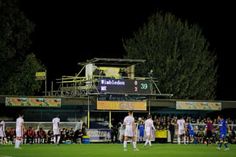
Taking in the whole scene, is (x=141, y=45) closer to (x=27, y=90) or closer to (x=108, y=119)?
(x=27, y=90)

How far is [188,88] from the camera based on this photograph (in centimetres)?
9731

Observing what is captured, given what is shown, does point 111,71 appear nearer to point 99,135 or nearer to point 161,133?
point 99,135

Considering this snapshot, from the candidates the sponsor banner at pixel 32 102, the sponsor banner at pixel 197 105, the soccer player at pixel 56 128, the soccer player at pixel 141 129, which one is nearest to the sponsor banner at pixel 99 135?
the soccer player at pixel 141 129

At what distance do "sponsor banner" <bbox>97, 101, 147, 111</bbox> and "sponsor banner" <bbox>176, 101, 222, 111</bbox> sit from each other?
4.90 m

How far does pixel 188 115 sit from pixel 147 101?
32.5ft

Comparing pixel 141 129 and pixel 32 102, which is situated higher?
pixel 32 102

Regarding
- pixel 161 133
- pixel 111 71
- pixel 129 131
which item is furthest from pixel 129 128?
pixel 111 71

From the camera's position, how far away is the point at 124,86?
199 feet

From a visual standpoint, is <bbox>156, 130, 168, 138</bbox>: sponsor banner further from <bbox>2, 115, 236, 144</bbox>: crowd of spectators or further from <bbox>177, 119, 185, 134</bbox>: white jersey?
<bbox>177, 119, 185, 134</bbox>: white jersey

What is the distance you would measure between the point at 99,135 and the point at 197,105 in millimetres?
11080

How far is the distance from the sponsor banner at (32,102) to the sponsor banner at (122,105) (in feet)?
12.8

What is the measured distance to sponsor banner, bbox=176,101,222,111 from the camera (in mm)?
64750

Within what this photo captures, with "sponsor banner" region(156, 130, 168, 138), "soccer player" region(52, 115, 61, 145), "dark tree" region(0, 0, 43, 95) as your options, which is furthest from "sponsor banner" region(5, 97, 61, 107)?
"sponsor banner" region(156, 130, 168, 138)

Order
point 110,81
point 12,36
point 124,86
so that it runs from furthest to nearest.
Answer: point 124,86, point 110,81, point 12,36
